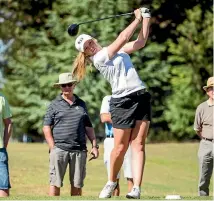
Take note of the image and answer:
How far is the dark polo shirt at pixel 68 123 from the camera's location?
A: 13.5m

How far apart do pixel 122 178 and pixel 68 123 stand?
872cm

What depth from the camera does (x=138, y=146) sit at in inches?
439

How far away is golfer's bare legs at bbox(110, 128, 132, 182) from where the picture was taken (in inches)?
440

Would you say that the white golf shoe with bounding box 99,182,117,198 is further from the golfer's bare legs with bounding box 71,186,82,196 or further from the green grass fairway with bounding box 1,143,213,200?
the green grass fairway with bounding box 1,143,213,200

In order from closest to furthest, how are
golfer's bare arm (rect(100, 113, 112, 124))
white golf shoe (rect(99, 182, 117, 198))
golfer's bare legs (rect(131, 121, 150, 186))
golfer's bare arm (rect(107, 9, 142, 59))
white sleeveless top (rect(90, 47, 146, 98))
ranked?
golfer's bare arm (rect(107, 9, 142, 59)) < white sleeveless top (rect(90, 47, 146, 98)) < golfer's bare legs (rect(131, 121, 150, 186)) < white golf shoe (rect(99, 182, 117, 198)) < golfer's bare arm (rect(100, 113, 112, 124))

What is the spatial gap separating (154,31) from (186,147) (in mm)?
13868

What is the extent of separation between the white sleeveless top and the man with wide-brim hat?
12.3 feet

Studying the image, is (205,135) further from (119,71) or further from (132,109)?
(119,71)

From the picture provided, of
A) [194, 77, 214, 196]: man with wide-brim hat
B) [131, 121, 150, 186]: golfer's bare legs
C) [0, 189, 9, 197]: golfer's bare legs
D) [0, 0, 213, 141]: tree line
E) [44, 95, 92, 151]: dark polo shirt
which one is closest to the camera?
[131, 121, 150, 186]: golfer's bare legs

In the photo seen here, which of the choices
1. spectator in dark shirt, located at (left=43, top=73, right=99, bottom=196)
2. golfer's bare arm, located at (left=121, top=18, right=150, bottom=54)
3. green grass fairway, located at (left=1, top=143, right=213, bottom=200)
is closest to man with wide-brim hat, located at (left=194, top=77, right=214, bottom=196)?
spectator in dark shirt, located at (left=43, top=73, right=99, bottom=196)

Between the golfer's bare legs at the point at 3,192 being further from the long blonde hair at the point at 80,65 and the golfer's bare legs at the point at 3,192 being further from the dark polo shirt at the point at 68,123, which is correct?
the long blonde hair at the point at 80,65

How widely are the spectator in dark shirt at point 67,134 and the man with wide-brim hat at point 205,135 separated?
2.08 metres

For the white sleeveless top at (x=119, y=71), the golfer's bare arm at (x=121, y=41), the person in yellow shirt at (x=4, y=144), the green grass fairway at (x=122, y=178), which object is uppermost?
the golfer's bare arm at (x=121, y=41)

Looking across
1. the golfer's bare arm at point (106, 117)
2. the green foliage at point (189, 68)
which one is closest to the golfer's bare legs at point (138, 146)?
the golfer's bare arm at point (106, 117)
